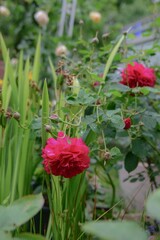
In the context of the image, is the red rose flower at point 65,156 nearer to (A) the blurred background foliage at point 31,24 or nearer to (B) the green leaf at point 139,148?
(B) the green leaf at point 139,148

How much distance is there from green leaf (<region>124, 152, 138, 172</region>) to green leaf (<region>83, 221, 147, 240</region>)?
2.68 ft

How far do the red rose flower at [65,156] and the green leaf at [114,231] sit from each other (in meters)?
0.43

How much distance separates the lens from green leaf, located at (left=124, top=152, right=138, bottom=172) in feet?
3.76

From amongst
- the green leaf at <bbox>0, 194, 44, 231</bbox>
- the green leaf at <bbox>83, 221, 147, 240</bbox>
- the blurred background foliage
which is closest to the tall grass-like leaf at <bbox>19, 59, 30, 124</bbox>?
the green leaf at <bbox>0, 194, 44, 231</bbox>

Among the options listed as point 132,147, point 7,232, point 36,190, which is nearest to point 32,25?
point 36,190

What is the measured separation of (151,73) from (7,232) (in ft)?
2.78

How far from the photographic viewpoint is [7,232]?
1.35 feet

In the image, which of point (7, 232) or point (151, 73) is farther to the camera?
point (151, 73)

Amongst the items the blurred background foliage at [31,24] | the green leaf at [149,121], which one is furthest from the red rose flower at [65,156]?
the blurred background foliage at [31,24]

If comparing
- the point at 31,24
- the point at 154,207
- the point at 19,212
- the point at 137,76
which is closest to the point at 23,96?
the point at 137,76

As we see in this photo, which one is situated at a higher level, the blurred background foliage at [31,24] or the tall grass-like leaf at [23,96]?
the blurred background foliage at [31,24]

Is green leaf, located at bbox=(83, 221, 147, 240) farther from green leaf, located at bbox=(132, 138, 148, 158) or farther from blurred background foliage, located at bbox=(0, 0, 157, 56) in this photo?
blurred background foliage, located at bbox=(0, 0, 157, 56)

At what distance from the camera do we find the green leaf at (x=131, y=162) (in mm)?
1145

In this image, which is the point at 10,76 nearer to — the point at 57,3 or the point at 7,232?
the point at 7,232
